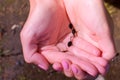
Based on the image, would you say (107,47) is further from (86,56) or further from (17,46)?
(17,46)

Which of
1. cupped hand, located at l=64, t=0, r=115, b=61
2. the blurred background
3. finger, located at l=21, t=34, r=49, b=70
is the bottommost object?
the blurred background

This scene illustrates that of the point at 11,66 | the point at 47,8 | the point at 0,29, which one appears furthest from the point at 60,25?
the point at 0,29

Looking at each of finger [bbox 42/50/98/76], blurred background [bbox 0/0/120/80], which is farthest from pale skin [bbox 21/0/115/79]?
blurred background [bbox 0/0/120/80]

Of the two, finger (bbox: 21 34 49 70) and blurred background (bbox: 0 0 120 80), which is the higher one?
finger (bbox: 21 34 49 70)

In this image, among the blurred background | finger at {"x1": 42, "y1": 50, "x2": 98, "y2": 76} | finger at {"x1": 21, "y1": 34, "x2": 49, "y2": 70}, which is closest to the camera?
finger at {"x1": 42, "y1": 50, "x2": 98, "y2": 76}

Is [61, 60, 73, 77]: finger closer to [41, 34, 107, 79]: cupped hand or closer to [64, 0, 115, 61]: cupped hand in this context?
[41, 34, 107, 79]: cupped hand

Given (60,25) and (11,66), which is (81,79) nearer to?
(60,25)
